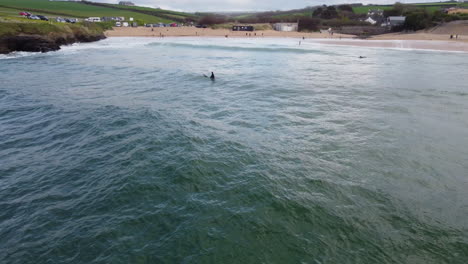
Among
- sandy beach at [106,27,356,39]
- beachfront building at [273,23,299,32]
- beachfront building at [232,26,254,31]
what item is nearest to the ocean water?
sandy beach at [106,27,356,39]

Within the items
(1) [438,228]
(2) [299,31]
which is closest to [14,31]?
(1) [438,228]

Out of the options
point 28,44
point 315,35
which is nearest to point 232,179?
point 28,44

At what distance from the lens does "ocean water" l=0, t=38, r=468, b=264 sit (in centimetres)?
760

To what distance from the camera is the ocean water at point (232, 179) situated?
7598 millimetres

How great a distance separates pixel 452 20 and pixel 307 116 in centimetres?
10531

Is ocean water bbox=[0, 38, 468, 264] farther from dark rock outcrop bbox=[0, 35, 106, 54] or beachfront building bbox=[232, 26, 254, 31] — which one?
beachfront building bbox=[232, 26, 254, 31]

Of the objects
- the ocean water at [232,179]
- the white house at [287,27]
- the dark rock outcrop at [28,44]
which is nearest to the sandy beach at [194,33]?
the white house at [287,27]

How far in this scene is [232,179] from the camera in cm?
1100

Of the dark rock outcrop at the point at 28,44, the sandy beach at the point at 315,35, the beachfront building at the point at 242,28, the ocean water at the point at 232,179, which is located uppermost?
the beachfront building at the point at 242,28

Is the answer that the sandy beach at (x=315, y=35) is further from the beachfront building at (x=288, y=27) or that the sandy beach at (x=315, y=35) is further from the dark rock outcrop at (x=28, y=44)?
the dark rock outcrop at (x=28, y=44)

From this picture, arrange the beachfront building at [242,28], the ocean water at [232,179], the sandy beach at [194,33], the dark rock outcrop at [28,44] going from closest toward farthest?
the ocean water at [232,179]
the dark rock outcrop at [28,44]
the sandy beach at [194,33]
the beachfront building at [242,28]

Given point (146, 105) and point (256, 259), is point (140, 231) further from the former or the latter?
point (146, 105)

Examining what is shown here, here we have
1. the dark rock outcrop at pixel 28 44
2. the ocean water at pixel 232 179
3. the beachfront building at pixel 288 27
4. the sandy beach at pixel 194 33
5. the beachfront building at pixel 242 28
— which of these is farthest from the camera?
the beachfront building at pixel 242 28

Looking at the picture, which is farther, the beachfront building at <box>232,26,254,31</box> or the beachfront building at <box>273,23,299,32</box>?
the beachfront building at <box>232,26,254,31</box>
